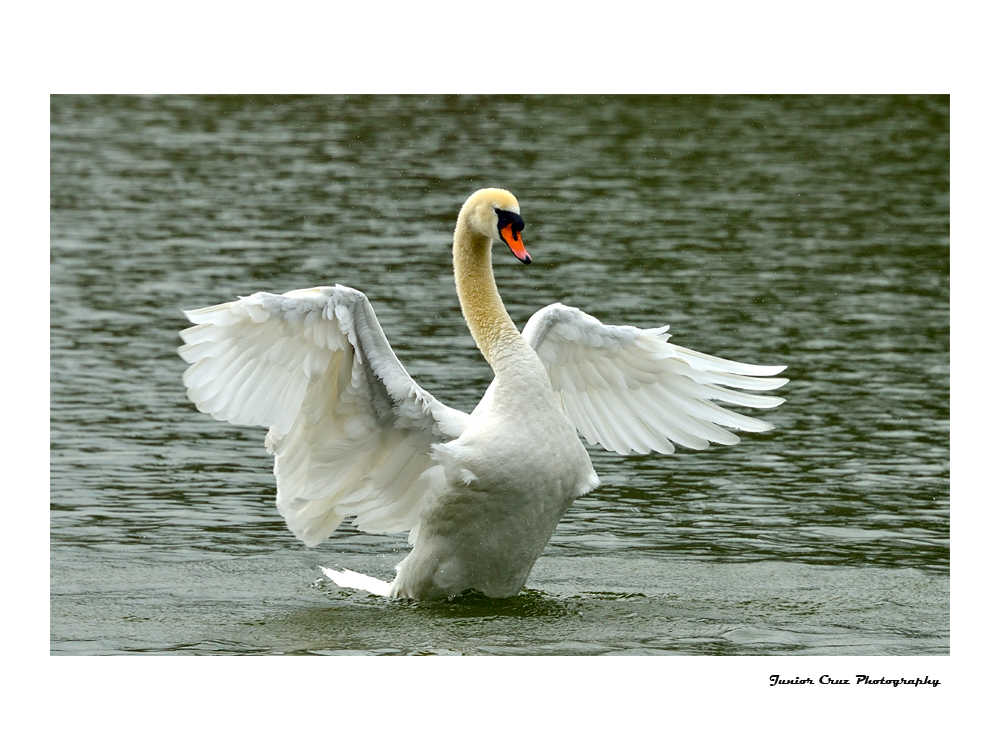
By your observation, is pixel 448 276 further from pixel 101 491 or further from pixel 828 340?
pixel 101 491

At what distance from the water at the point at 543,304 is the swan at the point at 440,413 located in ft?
1.74

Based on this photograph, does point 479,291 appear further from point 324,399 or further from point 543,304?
point 543,304

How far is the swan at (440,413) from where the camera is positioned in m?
7.88

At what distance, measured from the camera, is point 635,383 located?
9.41 m

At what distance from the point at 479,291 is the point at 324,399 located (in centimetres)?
118

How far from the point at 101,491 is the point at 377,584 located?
289cm

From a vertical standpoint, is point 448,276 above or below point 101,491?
above

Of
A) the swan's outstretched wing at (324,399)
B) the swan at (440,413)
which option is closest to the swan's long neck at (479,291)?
the swan at (440,413)

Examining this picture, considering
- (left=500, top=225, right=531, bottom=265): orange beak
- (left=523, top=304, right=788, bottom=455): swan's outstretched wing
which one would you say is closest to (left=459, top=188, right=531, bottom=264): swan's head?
(left=500, top=225, right=531, bottom=265): orange beak

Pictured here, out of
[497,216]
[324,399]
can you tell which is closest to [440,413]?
[324,399]

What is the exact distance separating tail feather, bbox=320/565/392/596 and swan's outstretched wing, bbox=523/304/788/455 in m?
1.66

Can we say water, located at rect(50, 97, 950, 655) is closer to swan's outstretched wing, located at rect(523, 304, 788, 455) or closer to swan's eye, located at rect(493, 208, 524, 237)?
swan's outstretched wing, located at rect(523, 304, 788, 455)
